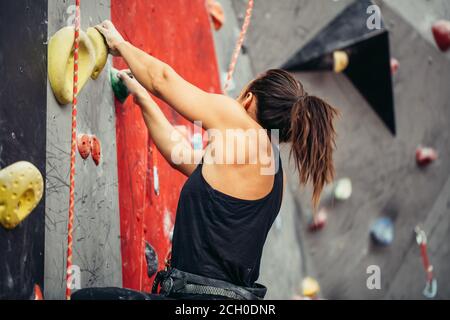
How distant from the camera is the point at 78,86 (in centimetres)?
206

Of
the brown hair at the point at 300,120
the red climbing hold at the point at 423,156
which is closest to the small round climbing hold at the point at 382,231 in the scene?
the red climbing hold at the point at 423,156

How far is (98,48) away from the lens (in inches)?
83.1

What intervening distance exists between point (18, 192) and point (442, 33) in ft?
9.22

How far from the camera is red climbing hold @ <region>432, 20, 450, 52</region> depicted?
13.3 ft

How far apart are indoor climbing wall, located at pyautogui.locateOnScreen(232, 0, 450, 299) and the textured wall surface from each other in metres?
1.37

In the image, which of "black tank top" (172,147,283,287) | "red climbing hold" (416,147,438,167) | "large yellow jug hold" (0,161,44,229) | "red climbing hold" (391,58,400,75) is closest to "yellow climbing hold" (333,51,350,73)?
"red climbing hold" (391,58,400,75)

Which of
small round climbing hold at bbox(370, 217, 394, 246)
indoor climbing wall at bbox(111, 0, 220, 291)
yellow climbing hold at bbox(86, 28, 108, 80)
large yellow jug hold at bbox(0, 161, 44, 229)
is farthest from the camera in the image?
small round climbing hold at bbox(370, 217, 394, 246)

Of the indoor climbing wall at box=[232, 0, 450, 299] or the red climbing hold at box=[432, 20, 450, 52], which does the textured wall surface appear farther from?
the red climbing hold at box=[432, 20, 450, 52]

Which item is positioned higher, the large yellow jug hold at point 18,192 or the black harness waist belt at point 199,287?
the large yellow jug hold at point 18,192

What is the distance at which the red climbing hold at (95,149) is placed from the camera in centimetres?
218

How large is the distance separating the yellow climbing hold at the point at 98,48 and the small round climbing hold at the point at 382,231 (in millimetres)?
2110

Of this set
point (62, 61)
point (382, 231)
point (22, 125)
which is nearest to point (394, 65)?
point (382, 231)

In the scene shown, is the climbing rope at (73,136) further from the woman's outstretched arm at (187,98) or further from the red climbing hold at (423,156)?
the red climbing hold at (423,156)
